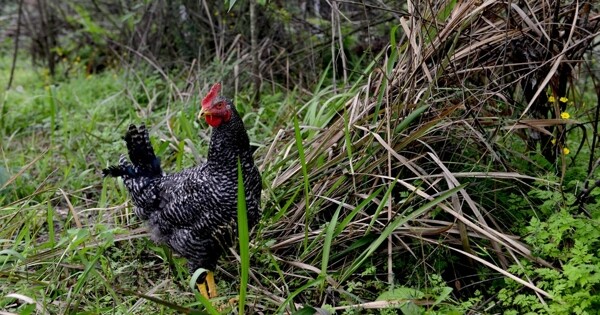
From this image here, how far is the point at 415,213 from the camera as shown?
3008 millimetres

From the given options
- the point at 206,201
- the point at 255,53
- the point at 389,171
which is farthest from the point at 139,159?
the point at 255,53

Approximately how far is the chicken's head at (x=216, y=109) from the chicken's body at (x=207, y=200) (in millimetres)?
11

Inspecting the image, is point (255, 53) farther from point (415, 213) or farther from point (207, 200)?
point (415, 213)

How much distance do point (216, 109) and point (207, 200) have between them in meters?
0.44

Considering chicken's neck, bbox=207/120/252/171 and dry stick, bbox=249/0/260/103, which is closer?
chicken's neck, bbox=207/120/252/171

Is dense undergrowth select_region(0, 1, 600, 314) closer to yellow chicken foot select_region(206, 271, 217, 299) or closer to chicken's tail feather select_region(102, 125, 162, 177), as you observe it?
yellow chicken foot select_region(206, 271, 217, 299)

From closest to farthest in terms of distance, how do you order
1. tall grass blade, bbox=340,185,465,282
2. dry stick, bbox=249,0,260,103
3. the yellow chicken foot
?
→ 1. tall grass blade, bbox=340,185,465,282
2. the yellow chicken foot
3. dry stick, bbox=249,0,260,103

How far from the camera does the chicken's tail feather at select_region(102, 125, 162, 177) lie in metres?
3.72

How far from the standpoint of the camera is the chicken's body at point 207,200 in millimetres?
3248

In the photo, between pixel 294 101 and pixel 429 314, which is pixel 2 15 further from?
pixel 429 314

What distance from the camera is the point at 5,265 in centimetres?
346

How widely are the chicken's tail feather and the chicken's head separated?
67 centimetres

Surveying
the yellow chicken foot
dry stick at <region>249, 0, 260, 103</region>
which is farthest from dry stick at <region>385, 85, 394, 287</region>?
dry stick at <region>249, 0, 260, 103</region>

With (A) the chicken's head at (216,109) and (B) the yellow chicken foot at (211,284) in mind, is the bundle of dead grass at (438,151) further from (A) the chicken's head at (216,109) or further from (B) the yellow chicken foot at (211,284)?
(A) the chicken's head at (216,109)
